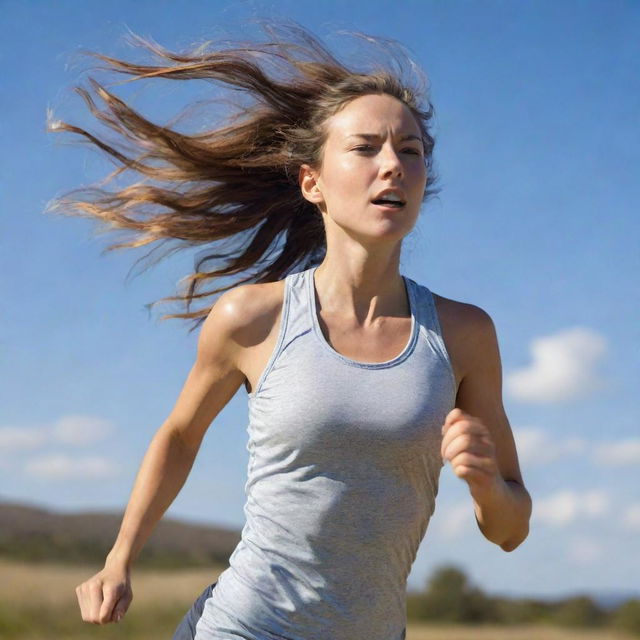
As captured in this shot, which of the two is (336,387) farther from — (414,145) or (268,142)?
(268,142)

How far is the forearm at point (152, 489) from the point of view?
11.9 feet

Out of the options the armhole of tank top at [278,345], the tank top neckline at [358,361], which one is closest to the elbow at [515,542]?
the tank top neckline at [358,361]

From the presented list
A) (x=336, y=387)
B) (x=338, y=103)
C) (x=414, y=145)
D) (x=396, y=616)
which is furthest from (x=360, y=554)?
(x=338, y=103)

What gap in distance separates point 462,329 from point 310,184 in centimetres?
83

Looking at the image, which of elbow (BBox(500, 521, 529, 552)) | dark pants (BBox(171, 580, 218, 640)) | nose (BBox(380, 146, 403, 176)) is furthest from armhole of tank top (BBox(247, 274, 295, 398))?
elbow (BBox(500, 521, 529, 552))

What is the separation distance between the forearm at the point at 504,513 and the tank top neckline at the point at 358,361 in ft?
1.64

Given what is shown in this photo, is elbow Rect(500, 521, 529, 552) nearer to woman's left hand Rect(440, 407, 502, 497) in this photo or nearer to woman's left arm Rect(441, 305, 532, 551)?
woman's left arm Rect(441, 305, 532, 551)

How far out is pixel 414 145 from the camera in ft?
12.2

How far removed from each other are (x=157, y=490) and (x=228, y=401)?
38 centimetres

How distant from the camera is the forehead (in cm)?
372

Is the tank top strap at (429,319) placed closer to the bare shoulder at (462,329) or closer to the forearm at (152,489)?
→ the bare shoulder at (462,329)

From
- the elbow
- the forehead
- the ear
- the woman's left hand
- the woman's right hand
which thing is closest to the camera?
the woman's left hand

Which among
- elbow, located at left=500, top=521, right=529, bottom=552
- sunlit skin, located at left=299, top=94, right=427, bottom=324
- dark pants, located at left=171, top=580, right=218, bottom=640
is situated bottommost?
dark pants, located at left=171, top=580, right=218, bottom=640

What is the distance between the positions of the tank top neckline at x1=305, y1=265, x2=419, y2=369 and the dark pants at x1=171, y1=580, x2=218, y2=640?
835mm
